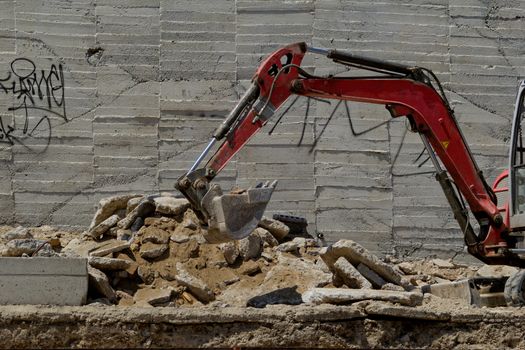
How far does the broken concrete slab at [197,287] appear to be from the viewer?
8547 mm

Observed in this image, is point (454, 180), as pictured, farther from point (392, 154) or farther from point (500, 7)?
point (500, 7)

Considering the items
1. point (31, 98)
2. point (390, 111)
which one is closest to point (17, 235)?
point (31, 98)

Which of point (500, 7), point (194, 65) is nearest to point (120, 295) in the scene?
point (194, 65)

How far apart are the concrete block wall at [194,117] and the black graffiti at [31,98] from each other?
0.01 meters

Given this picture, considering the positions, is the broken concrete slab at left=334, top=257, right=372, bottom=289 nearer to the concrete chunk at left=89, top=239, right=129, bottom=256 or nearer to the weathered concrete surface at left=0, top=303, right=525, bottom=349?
the weathered concrete surface at left=0, top=303, right=525, bottom=349

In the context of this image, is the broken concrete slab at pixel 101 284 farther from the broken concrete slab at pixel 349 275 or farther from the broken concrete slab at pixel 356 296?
the broken concrete slab at pixel 349 275

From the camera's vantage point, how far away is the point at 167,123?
37.8 ft

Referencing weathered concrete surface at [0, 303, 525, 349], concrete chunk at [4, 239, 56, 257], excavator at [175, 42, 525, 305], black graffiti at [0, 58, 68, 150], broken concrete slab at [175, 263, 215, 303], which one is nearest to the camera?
weathered concrete surface at [0, 303, 525, 349]

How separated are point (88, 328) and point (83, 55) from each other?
528 cm

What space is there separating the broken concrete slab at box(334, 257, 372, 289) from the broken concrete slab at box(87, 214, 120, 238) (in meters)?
2.61

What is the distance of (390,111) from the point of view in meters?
9.12

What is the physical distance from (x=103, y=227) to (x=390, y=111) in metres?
3.04

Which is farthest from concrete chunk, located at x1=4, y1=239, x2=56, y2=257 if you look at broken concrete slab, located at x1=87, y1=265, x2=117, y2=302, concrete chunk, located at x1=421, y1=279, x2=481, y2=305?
concrete chunk, located at x1=421, y1=279, x2=481, y2=305

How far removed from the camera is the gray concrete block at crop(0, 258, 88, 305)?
7.13 meters
